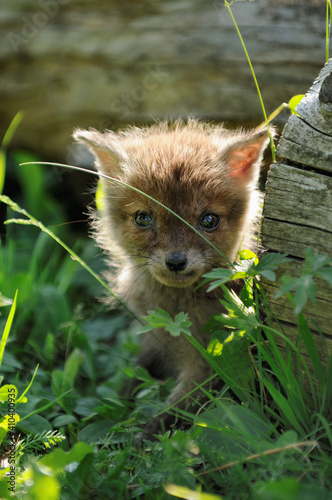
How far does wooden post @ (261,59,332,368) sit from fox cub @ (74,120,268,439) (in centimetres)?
48

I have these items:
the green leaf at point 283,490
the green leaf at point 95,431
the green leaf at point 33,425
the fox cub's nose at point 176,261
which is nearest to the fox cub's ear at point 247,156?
the fox cub's nose at point 176,261

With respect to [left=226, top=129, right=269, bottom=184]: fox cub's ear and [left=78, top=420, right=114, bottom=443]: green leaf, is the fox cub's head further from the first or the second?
[left=78, top=420, right=114, bottom=443]: green leaf

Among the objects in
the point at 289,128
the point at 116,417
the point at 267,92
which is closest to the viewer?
the point at 289,128

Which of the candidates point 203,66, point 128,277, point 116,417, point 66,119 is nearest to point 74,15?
point 66,119

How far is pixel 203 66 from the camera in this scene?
3.89 metres

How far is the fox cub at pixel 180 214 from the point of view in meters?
2.49

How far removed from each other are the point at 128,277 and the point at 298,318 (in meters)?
1.28

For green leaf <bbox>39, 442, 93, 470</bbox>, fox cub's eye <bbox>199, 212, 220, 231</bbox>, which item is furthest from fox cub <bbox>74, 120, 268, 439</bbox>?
green leaf <bbox>39, 442, 93, 470</bbox>

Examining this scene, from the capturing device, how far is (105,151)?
9.25 feet

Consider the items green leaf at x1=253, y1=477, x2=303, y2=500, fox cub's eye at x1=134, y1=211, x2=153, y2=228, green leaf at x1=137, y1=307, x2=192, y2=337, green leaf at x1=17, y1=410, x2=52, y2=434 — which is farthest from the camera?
fox cub's eye at x1=134, y1=211, x2=153, y2=228

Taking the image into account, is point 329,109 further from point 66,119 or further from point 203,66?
point 66,119

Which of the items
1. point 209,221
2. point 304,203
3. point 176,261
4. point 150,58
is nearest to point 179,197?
point 209,221

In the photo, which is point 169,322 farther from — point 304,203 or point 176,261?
point 304,203

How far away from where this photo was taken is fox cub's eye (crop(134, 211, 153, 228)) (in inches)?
102
